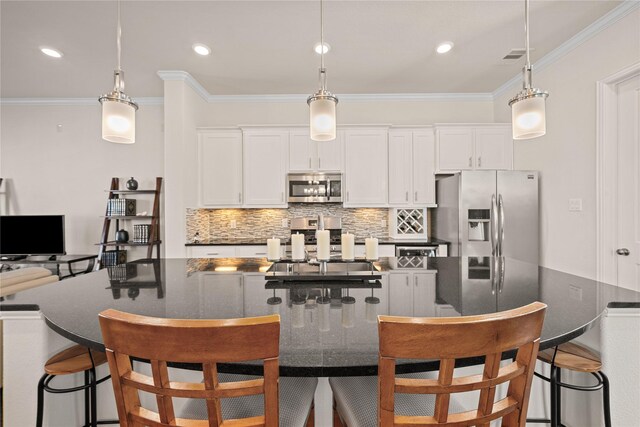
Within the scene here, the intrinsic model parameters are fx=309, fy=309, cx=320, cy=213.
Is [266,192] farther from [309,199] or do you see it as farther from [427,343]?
[427,343]

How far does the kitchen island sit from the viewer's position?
78cm

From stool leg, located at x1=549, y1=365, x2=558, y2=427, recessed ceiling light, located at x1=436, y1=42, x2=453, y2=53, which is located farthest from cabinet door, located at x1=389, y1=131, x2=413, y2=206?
stool leg, located at x1=549, y1=365, x2=558, y2=427

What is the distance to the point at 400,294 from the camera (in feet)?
4.21

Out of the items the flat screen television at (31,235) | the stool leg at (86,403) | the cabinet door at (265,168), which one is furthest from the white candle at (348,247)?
the flat screen television at (31,235)

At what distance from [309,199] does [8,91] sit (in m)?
4.31

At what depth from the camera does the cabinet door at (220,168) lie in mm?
4051

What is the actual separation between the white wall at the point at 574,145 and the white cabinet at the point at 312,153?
2276 millimetres

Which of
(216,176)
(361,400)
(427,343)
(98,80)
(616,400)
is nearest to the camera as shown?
(427,343)

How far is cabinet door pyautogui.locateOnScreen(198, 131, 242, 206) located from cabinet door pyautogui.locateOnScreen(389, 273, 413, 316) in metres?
2.92

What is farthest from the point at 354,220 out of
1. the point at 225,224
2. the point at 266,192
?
the point at 225,224

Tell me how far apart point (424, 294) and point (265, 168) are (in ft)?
10.4

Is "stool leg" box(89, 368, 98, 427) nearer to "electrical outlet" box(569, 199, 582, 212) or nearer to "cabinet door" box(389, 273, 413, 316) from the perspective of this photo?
"cabinet door" box(389, 273, 413, 316)

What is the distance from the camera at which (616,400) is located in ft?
4.07

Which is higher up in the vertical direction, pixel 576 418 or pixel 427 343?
pixel 427 343
